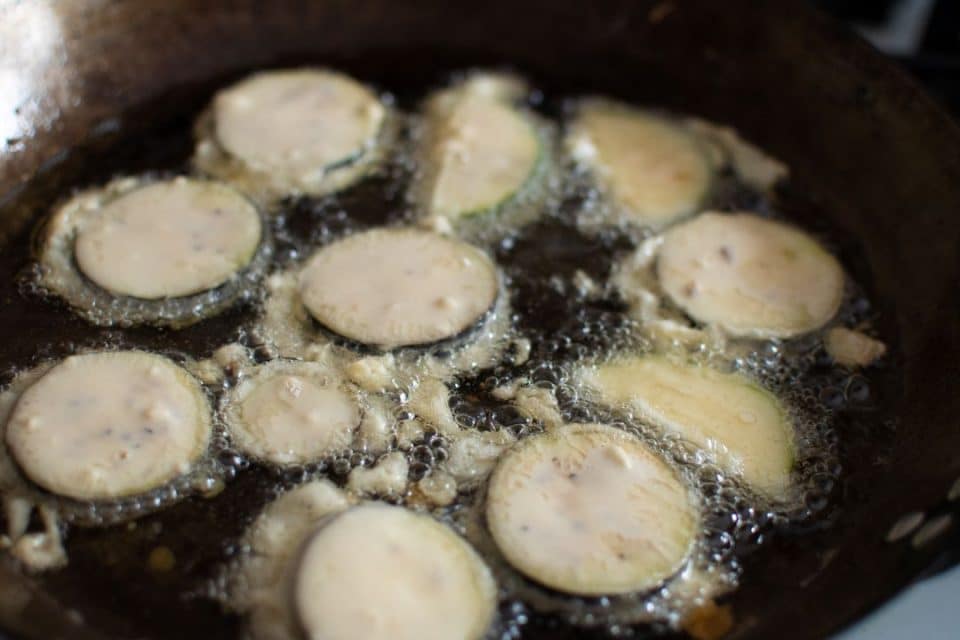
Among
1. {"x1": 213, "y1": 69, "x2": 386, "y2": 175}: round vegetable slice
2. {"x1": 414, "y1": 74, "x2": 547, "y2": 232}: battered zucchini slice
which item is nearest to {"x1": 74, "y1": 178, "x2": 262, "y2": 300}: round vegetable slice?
{"x1": 213, "y1": 69, "x2": 386, "y2": 175}: round vegetable slice

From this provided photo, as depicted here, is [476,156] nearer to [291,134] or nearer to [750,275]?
[291,134]

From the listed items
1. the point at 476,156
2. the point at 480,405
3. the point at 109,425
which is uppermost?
the point at 476,156

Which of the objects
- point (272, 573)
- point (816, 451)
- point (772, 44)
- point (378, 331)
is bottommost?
point (272, 573)

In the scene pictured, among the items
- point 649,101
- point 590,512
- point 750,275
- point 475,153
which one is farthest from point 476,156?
point 590,512

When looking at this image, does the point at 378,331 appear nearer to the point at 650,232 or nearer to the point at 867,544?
the point at 650,232

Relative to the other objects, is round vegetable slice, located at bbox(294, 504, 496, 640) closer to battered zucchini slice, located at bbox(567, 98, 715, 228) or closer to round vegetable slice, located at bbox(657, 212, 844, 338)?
round vegetable slice, located at bbox(657, 212, 844, 338)

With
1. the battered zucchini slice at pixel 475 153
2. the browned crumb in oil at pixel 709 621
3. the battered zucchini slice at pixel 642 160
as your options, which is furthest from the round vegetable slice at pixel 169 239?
the browned crumb in oil at pixel 709 621

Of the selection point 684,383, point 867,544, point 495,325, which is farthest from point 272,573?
point 867,544
